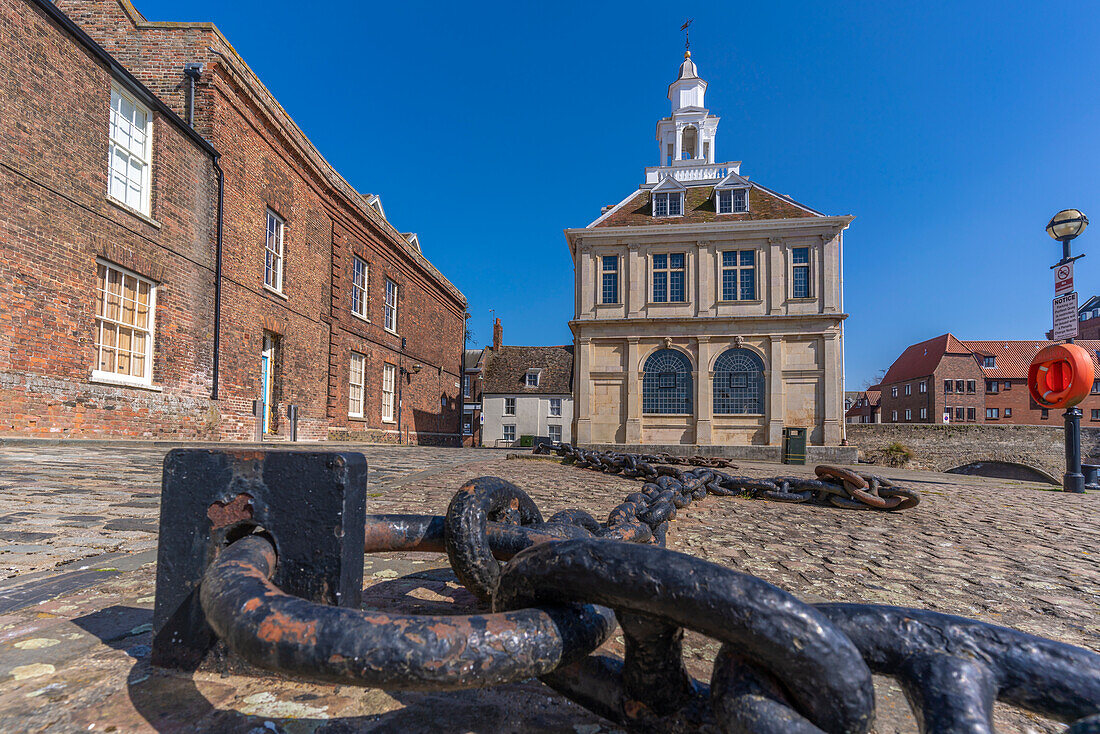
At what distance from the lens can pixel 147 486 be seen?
159 inches

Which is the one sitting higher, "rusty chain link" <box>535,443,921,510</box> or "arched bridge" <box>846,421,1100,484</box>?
"rusty chain link" <box>535,443,921,510</box>

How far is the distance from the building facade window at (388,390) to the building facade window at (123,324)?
10.0 m

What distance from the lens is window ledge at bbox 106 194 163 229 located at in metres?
8.84

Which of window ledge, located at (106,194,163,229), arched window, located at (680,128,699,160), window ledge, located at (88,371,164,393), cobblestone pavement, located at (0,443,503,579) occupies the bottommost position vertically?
cobblestone pavement, located at (0,443,503,579)

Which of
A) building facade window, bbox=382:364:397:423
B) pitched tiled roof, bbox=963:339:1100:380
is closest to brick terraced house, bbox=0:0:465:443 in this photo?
building facade window, bbox=382:364:397:423

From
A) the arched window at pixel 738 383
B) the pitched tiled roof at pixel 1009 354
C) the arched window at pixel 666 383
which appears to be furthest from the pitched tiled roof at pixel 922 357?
the arched window at pixel 666 383

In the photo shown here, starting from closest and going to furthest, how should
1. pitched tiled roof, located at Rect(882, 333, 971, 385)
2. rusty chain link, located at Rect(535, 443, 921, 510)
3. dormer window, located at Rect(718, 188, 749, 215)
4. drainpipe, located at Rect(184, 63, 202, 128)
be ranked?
rusty chain link, located at Rect(535, 443, 921, 510), drainpipe, located at Rect(184, 63, 202, 128), dormer window, located at Rect(718, 188, 749, 215), pitched tiled roof, located at Rect(882, 333, 971, 385)

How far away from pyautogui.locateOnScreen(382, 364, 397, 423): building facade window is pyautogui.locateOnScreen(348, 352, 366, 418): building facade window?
5.08ft

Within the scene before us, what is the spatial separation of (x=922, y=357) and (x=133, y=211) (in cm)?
5986

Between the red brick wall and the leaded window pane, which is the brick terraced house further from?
the leaded window pane

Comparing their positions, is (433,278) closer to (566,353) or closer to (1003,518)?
(566,353)

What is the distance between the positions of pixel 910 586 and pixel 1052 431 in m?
39.5

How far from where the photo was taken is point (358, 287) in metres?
18.1

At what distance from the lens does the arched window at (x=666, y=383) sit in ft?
68.1
